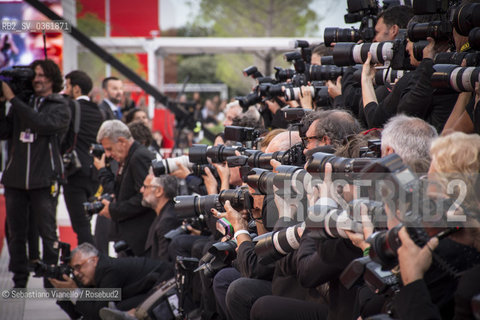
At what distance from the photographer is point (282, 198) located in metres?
3.31

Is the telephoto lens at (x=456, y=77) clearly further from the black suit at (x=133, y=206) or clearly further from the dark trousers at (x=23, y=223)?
the dark trousers at (x=23, y=223)

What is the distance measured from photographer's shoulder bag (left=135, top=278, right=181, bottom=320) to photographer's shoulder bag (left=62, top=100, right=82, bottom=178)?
1.88 metres

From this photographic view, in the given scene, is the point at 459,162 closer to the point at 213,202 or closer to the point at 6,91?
the point at 213,202

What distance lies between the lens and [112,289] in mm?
5250

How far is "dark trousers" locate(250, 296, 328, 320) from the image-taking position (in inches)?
131

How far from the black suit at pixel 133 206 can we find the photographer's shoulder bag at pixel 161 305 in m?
0.82

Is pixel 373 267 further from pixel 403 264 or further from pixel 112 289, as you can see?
pixel 112 289

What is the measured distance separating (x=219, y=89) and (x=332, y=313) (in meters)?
21.9

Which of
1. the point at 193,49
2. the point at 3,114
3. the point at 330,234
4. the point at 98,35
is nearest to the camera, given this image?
the point at 330,234

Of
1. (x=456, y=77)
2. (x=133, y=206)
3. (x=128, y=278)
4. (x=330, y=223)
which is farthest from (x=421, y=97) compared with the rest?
(x=133, y=206)

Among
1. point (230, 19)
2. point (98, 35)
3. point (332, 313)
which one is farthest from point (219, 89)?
point (332, 313)

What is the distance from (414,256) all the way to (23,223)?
14.6 ft

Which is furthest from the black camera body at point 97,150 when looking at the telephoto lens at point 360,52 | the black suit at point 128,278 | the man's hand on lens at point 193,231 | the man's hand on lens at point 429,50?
the man's hand on lens at point 429,50

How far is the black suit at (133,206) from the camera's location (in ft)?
18.8
